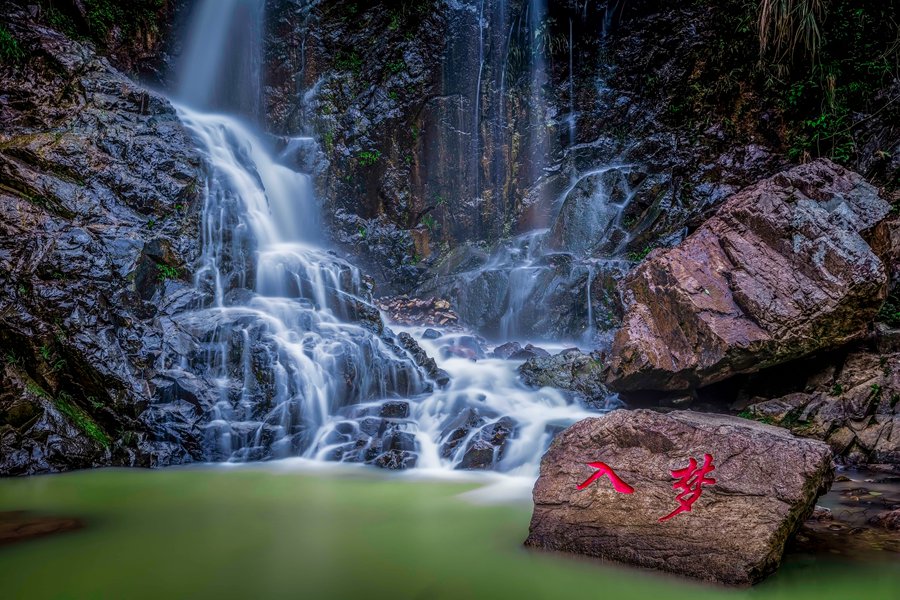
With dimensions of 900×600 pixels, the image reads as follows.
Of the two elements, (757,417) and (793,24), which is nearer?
(757,417)

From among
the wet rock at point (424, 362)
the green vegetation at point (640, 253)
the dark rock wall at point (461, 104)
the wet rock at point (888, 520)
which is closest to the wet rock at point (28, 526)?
the wet rock at point (424, 362)

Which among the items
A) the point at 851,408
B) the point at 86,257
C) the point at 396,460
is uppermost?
the point at 86,257

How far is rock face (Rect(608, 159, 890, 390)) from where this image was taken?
6.02 m

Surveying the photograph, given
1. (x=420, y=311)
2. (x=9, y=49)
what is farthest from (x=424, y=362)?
(x=9, y=49)

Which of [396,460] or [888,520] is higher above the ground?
[888,520]

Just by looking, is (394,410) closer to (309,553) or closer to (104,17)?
(309,553)

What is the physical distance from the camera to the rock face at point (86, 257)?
6086mm

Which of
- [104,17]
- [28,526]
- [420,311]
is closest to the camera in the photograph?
[28,526]

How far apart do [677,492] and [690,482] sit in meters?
0.09

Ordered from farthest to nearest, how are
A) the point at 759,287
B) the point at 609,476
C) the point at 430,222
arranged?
the point at 430,222 < the point at 759,287 < the point at 609,476

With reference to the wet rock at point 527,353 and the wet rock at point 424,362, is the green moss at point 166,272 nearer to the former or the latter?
the wet rock at point 424,362

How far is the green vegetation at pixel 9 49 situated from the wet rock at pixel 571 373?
911cm

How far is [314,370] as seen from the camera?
7.49 meters

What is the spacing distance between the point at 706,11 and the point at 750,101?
2.26 meters
